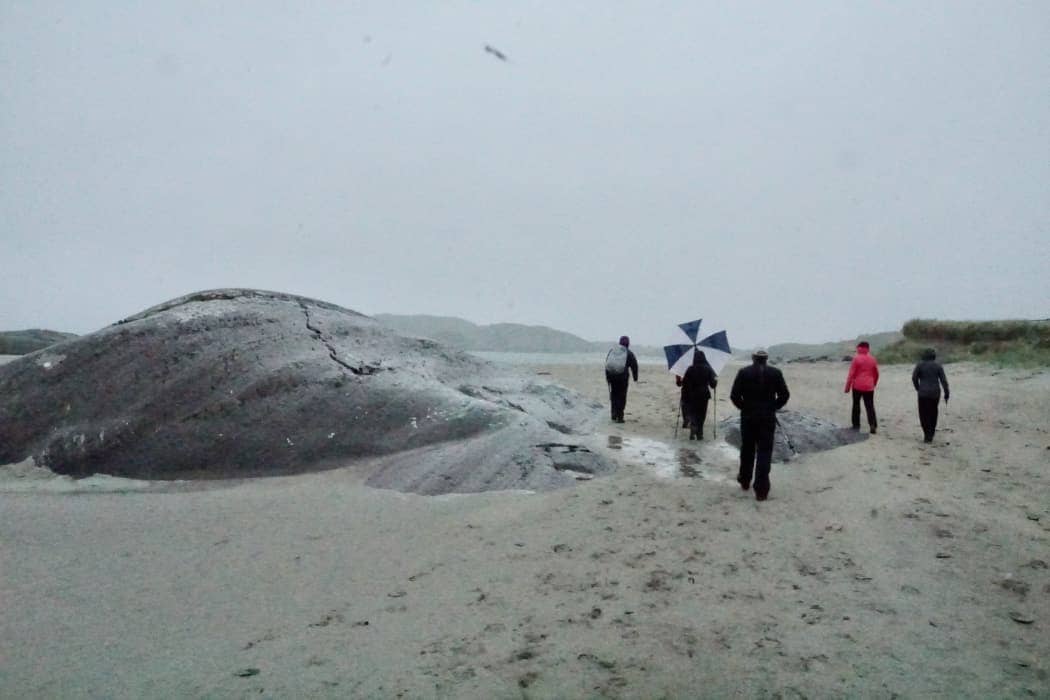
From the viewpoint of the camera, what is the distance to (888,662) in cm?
422

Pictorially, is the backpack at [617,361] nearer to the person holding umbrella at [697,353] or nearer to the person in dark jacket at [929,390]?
the person holding umbrella at [697,353]

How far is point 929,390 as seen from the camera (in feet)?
40.6

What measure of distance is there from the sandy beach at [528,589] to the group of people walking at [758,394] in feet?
1.88

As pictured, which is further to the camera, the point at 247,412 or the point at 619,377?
the point at 619,377

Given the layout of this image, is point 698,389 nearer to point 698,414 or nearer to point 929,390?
point 698,414

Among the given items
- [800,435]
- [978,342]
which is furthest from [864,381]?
[978,342]

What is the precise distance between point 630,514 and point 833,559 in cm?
204

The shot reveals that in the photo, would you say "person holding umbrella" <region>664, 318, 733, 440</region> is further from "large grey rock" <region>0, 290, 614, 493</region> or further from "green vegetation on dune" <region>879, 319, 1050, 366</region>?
"green vegetation on dune" <region>879, 319, 1050, 366</region>

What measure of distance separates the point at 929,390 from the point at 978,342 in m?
25.4

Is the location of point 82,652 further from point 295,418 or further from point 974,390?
point 974,390

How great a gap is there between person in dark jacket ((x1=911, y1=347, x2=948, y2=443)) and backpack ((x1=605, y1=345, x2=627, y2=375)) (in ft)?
18.4

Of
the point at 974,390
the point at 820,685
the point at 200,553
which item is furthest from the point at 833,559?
the point at 974,390

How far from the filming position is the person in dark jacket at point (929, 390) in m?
12.4

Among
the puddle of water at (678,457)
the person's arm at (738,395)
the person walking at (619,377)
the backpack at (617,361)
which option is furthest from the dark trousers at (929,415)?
the person's arm at (738,395)
